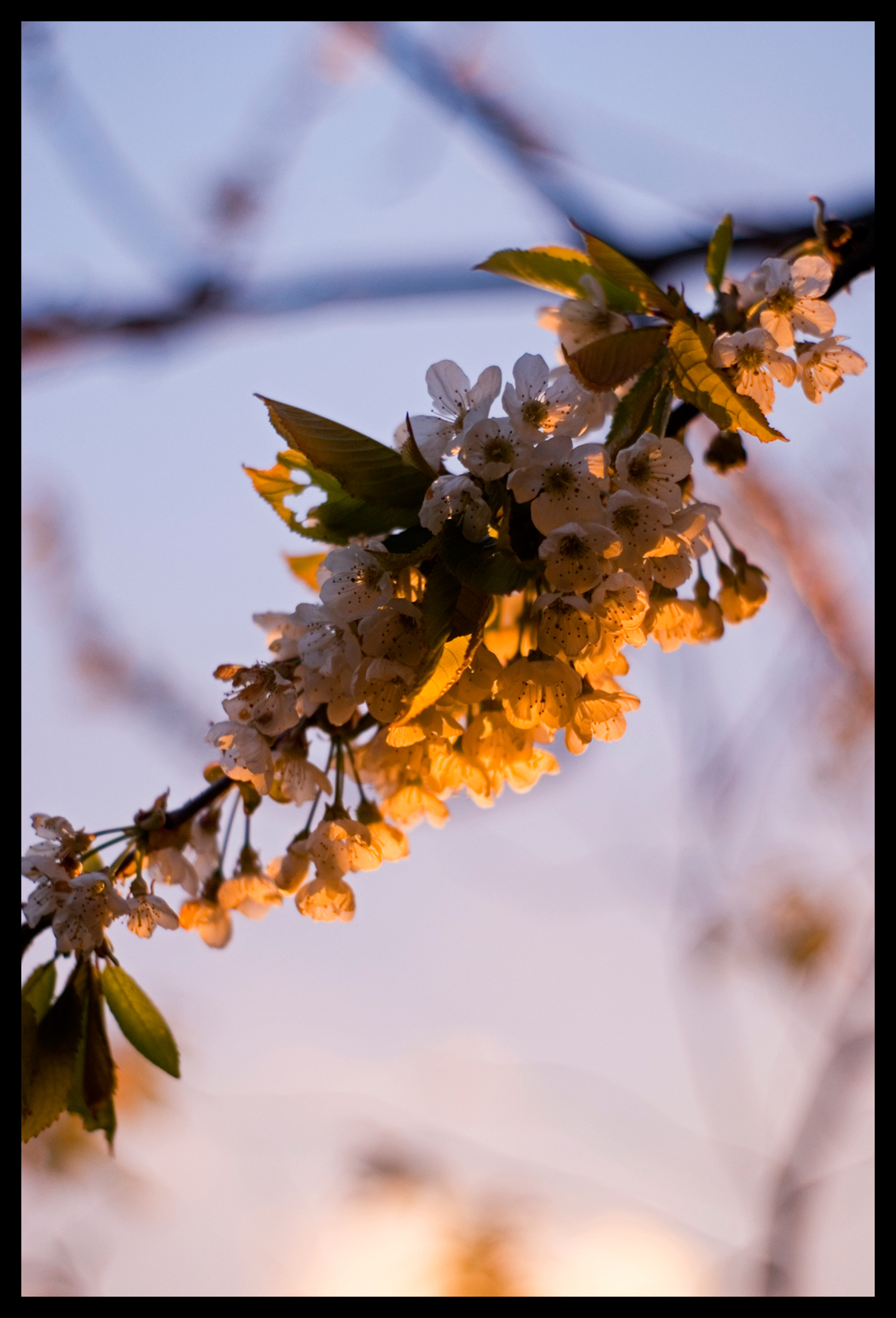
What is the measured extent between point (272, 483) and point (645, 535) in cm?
49

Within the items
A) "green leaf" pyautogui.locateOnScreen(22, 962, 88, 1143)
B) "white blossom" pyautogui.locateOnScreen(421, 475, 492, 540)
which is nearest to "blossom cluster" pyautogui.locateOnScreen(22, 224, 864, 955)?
"white blossom" pyautogui.locateOnScreen(421, 475, 492, 540)

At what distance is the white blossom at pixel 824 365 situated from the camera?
1.06 meters

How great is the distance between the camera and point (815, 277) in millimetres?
1067

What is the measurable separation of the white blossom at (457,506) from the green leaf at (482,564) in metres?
0.01

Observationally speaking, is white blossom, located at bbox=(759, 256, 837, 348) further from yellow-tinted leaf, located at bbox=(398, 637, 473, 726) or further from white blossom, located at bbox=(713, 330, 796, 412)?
yellow-tinted leaf, located at bbox=(398, 637, 473, 726)

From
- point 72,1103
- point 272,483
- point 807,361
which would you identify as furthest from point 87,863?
point 807,361

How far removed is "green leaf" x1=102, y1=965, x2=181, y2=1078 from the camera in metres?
1.17

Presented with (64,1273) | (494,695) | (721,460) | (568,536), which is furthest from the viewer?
(64,1273)

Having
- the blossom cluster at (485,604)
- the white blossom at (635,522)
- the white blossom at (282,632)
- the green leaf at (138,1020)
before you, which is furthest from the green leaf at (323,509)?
the green leaf at (138,1020)

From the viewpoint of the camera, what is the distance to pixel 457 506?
90 centimetres

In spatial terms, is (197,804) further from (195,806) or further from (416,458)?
(416,458)

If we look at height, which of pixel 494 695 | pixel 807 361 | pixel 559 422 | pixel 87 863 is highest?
pixel 807 361

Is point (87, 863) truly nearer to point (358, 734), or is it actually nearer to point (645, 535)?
point (358, 734)

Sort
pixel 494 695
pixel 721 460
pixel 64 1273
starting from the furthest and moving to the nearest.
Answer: pixel 64 1273
pixel 721 460
pixel 494 695
